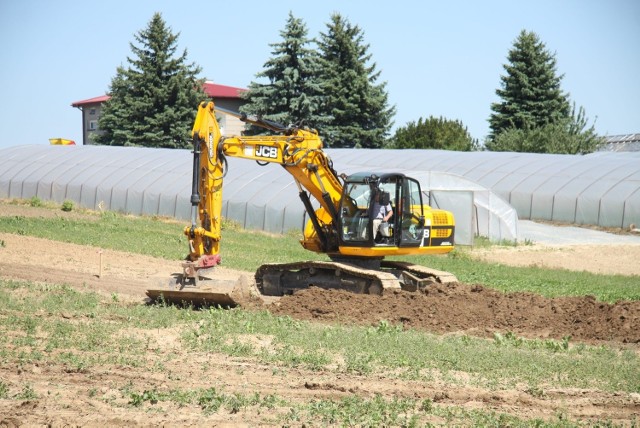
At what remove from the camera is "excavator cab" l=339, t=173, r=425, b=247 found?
21219 mm

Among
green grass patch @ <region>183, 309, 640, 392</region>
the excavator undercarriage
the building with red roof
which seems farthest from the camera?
the building with red roof

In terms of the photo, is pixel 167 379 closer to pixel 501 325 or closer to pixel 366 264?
pixel 501 325

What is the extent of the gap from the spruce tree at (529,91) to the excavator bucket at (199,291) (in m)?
53.5

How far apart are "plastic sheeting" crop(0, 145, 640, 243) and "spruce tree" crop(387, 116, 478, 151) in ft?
68.6

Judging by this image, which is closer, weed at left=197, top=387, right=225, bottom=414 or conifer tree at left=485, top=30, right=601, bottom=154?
weed at left=197, top=387, right=225, bottom=414

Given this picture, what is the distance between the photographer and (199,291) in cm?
1914

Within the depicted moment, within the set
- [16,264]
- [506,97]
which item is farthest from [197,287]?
[506,97]

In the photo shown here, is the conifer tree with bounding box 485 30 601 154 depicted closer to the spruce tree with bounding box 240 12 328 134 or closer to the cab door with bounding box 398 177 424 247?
the spruce tree with bounding box 240 12 328 134

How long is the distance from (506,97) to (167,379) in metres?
61.9

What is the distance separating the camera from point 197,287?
19.2 meters

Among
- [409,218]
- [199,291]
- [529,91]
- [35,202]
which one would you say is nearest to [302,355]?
[199,291]

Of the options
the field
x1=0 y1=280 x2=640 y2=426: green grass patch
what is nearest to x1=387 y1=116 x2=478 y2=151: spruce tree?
the field

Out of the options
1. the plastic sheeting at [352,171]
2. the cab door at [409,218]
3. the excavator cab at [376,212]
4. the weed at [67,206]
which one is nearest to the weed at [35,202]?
the plastic sheeting at [352,171]

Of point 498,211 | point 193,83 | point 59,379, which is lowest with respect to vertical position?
point 59,379
